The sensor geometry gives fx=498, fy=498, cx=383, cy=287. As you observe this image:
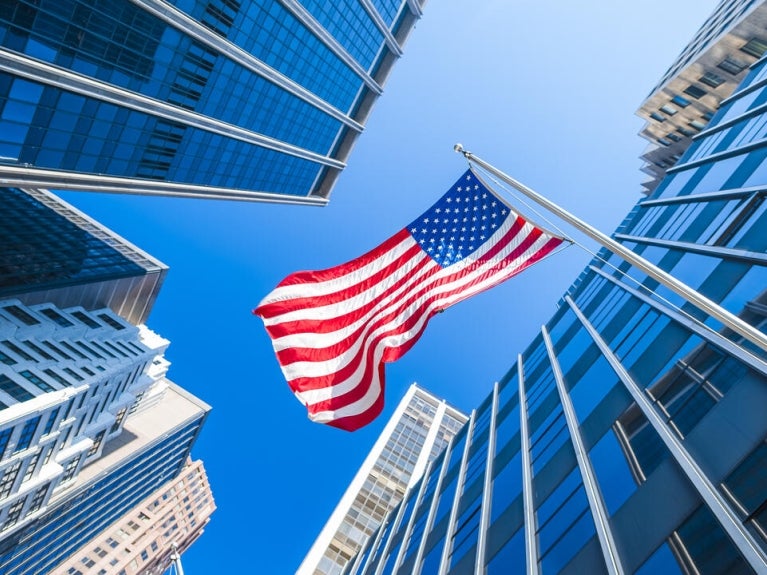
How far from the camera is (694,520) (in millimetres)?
8359

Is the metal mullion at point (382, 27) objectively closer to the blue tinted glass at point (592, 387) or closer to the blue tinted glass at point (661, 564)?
the blue tinted glass at point (592, 387)

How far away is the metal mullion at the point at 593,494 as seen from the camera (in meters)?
9.52

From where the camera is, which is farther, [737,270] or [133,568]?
[133,568]

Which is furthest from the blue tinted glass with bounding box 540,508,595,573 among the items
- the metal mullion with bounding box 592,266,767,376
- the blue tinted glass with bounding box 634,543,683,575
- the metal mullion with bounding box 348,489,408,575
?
the metal mullion with bounding box 348,489,408,575

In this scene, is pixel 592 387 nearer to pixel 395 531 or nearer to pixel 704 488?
pixel 704 488

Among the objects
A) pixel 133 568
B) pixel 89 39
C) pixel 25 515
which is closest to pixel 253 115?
pixel 89 39

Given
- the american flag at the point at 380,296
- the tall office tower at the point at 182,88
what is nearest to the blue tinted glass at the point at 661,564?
the american flag at the point at 380,296

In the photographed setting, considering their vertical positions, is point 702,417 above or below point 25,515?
above

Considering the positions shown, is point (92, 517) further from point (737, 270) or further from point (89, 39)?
point (737, 270)

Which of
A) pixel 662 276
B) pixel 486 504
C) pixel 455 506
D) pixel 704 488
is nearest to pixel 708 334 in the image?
pixel 704 488

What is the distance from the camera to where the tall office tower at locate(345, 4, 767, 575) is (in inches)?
332

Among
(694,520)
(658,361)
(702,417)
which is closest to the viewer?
(694,520)

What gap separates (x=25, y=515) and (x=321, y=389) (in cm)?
7255

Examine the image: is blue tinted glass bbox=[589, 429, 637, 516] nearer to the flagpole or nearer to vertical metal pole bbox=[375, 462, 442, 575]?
the flagpole
